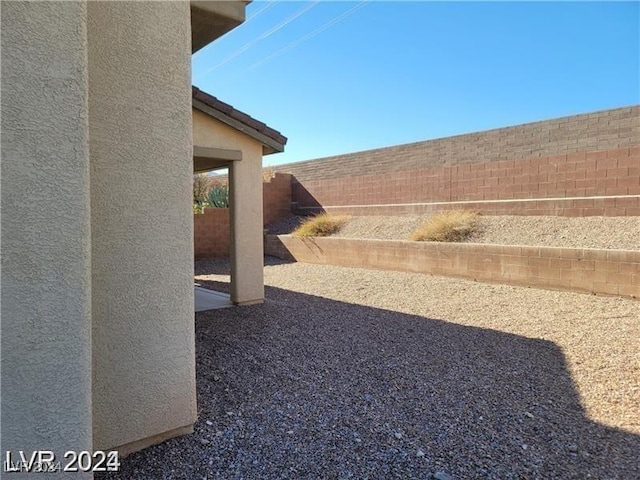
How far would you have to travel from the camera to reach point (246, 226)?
8273 mm

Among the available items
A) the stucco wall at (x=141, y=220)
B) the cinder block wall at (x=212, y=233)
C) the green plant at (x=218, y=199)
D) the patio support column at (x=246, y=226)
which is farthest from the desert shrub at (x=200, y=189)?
the stucco wall at (x=141, y=220)

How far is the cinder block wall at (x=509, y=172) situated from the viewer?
10.5 meters

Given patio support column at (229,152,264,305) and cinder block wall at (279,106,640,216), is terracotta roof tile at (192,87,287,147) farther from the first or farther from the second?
cinder block wall at (279,106,640,216)

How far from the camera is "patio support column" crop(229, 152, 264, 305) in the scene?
8109 millimetres

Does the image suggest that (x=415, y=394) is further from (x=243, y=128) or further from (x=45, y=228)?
(x=243, y=128)

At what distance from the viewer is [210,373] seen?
4812 millimetres

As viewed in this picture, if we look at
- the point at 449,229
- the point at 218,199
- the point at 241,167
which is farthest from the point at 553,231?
the point at 218,199

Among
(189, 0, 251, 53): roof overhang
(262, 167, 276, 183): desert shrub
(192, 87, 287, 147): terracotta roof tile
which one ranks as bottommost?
(192, 87, 287, 147): terracotta roof tile

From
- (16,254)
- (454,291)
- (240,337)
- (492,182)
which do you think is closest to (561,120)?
(492,182)

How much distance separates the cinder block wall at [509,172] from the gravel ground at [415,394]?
392 centimetres

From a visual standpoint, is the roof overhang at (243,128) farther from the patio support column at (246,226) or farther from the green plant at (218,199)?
the green plant at (218,199)

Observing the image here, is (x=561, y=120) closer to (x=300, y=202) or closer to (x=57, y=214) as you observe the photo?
(x=300, y=202)

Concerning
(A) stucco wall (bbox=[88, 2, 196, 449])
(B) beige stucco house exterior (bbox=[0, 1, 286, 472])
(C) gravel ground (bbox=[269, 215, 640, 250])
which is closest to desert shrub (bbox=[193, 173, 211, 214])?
(C) gravel ground (bbox=[269, 215, 640, 250])

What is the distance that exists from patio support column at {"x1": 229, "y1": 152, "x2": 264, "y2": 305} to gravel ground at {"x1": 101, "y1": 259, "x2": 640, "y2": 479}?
48 centimetres
